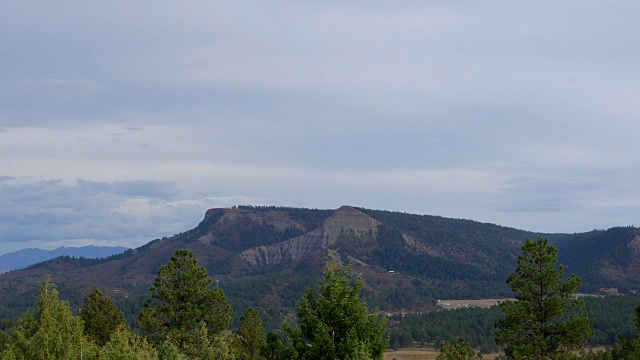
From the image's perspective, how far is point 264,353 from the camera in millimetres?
72250

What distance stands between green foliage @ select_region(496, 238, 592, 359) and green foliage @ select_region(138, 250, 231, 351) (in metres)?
22.9

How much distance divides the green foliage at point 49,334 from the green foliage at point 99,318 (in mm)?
25258

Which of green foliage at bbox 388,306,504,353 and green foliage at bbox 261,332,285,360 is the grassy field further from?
green foliage at bbox 261,332,285,360

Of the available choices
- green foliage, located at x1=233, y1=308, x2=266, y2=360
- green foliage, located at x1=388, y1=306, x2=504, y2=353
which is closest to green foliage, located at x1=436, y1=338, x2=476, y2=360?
green foliage, located at x1=233, y1=308, x2=266, y2=360

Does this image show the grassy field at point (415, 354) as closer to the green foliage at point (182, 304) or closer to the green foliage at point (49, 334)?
the green foliage at point (182, 304)

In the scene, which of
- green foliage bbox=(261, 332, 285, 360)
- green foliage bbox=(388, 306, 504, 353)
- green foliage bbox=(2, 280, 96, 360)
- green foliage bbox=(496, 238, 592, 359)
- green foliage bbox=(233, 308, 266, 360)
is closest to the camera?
green foliage bbox=(2, 280, 96, 360)

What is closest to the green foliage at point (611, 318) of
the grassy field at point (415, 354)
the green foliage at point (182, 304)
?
the grassy field at point (415, 354)

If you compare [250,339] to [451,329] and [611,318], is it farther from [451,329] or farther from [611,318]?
[611,318]

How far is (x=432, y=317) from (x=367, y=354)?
551ft

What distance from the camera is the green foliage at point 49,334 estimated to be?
38.6m

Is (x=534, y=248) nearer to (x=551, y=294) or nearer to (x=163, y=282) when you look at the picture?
(x=551, y=294)

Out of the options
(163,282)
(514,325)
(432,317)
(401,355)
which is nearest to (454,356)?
(514,325)

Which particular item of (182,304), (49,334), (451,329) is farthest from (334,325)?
(451,329)

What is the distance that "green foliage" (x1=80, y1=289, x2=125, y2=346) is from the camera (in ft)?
217
